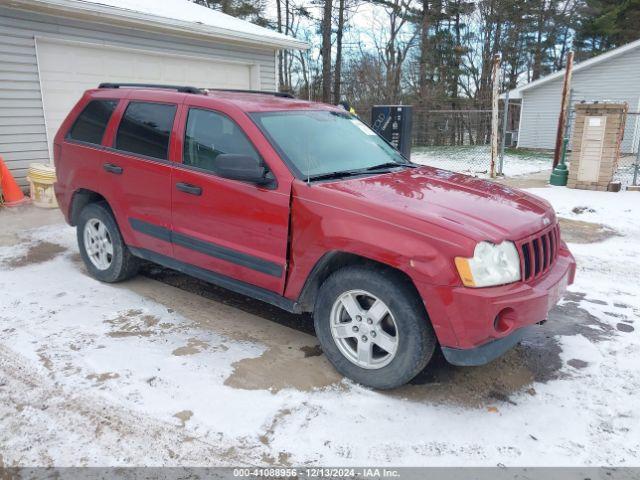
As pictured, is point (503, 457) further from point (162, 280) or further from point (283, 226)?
point (162, 280)

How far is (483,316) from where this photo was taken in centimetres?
276

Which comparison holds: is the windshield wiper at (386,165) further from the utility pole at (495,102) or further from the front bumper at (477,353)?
the utility pole at (495,102)

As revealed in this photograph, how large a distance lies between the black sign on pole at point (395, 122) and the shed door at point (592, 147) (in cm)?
357

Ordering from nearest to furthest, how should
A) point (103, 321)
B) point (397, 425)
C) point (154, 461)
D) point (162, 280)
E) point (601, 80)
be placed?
point (154, 461), point (397, 425), point (103, 321), point (162, 280), point (601, 80)

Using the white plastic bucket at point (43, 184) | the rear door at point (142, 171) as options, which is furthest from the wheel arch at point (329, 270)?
the white plastic bucket at point (43, 184)

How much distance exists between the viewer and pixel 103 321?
13.5 feet

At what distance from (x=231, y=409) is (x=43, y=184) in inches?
269

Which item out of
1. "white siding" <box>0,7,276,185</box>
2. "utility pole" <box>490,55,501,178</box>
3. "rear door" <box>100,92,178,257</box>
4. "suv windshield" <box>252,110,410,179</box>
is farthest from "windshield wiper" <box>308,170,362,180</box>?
"utility pole" <box>490,55,501,178</box>

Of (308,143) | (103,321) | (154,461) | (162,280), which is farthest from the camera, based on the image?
(162,280)

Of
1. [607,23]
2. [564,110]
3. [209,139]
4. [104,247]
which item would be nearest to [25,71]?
[104,247]

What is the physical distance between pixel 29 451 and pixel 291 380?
1.49m

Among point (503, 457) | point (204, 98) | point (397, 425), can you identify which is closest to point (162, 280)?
point (204, 98)

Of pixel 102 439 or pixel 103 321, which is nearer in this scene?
pixel 102 439

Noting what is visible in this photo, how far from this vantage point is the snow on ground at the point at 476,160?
14.5 meters
